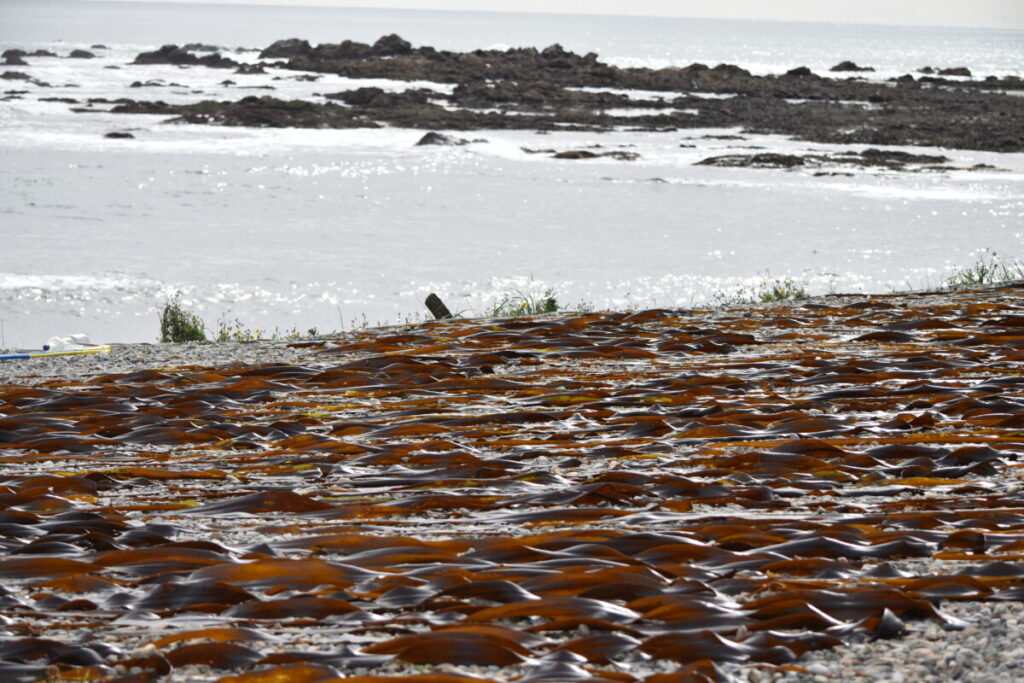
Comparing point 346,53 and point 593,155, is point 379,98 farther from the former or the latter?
point 346,53

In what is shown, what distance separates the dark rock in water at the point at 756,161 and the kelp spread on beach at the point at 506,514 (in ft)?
70.2

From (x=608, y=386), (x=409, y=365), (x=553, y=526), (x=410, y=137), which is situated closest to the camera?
(x=553, y=526)

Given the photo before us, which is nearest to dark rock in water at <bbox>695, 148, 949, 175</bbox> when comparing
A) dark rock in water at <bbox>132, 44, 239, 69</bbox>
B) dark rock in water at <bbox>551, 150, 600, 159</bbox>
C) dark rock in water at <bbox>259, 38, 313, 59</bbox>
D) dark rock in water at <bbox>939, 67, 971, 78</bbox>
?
dark rock in water at <bbox>551, 150, 600, 159</bbox>

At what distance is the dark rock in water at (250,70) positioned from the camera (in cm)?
6212

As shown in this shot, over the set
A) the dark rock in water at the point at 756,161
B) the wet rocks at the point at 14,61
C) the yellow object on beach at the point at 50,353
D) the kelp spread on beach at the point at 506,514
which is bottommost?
the yellow object on beach at the point at 50,353

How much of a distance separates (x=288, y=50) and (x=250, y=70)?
16481mm

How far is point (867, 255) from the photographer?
57.9 feet

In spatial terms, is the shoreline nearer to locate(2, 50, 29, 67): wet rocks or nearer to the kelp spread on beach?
locate(2, 50, 29, 67): wet rocks

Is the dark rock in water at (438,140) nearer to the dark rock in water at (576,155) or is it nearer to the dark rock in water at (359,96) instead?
the dark rock in water at (576,155)

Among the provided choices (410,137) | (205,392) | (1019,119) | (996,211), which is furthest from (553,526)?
(1019,119)

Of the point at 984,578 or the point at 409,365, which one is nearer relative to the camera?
the point at 984,578

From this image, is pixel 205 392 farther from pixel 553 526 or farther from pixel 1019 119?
pixel 1019 119

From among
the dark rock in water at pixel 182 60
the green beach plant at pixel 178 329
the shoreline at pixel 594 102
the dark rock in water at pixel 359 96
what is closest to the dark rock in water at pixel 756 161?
the shoreline at pixel 594 102

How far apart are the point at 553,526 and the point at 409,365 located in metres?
3.44
